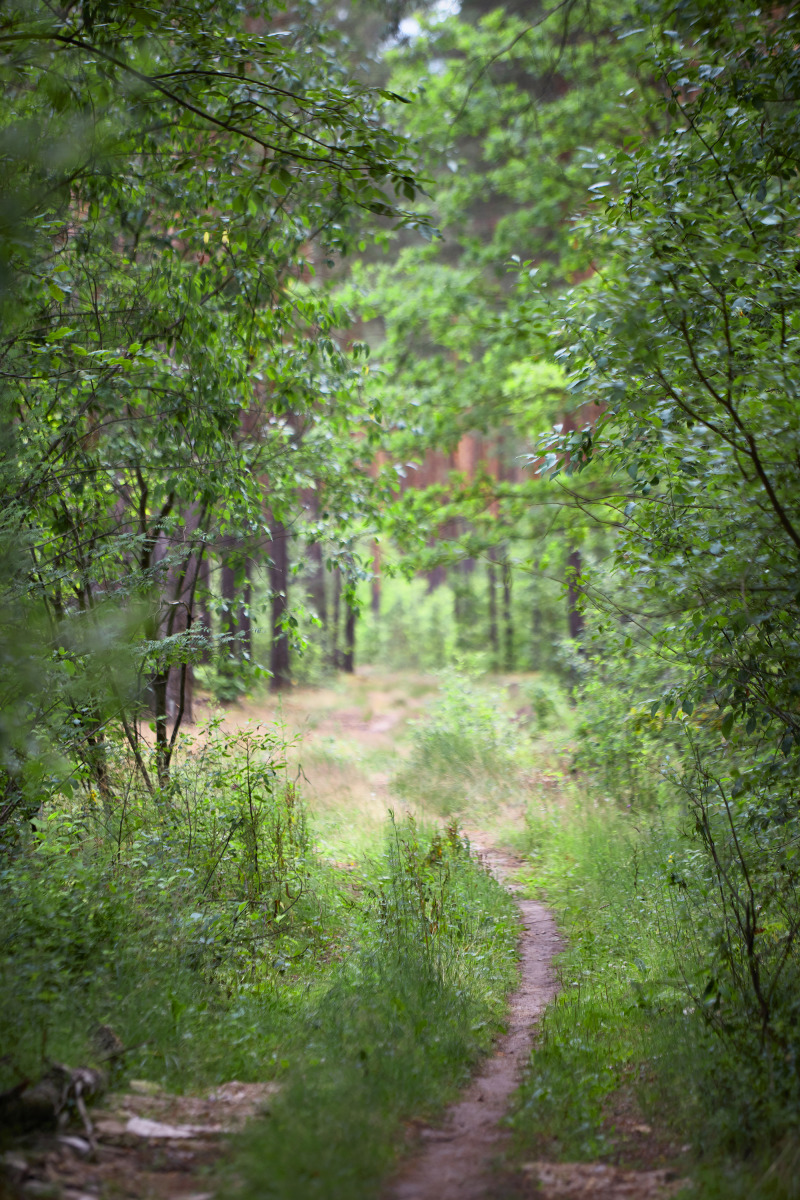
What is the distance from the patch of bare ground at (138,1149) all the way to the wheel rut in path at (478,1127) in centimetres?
77

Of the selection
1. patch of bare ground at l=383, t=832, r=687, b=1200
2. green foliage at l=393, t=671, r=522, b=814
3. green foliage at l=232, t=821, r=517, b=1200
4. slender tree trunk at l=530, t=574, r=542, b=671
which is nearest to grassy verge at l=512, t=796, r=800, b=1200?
patch of bare ground at l=383, t=832, r=687, b=1200

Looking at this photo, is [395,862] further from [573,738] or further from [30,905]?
[573,738]

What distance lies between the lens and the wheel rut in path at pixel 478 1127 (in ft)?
10.8

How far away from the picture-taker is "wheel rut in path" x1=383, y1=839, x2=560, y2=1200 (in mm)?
3295

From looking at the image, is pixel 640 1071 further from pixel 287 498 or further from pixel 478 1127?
pixel 287 498

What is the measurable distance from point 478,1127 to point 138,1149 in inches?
62.2

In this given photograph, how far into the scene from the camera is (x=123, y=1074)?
12.4 feet

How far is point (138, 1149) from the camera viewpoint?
329 centimetres

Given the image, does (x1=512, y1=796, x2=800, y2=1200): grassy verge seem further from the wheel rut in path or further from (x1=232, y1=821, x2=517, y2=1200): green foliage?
(x1=232, y1=821, x2=517, y2=1200): green foliage

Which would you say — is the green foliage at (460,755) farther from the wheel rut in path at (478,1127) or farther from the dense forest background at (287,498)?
the wheel rut in path at (478,1127)

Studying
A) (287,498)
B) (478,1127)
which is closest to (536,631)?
(287,498)

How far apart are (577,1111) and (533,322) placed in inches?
307

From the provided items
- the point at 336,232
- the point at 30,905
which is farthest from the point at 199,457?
the point at 30,905

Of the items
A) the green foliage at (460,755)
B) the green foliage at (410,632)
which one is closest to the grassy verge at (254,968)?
the green foliage at (460,755)
